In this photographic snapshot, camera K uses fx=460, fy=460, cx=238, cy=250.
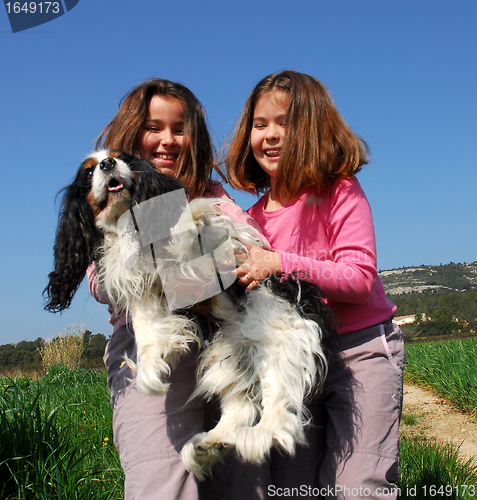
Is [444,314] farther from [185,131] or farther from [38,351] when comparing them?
[185,131]

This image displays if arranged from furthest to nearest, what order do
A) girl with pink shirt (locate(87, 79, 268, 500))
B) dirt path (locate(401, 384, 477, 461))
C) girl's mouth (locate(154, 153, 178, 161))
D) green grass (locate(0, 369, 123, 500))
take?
dirt path (locate(401, 384, 477, 461)) < girl's mouth (locate(154, 153, 178, 161)) < green grass (locate(0, 369, 123, 500)) < girl with pink shirt (locate(87, 79, 268, 500))

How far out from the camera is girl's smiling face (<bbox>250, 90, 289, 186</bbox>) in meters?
2.94

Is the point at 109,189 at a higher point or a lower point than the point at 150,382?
higher

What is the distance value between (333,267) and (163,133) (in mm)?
1472

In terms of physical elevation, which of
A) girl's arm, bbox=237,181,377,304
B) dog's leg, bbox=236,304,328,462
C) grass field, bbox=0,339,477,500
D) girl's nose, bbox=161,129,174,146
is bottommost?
grass field, bbox=0,339,477,500

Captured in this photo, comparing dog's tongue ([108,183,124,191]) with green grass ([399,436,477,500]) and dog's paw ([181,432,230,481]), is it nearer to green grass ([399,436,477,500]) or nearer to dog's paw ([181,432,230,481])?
dog's paw ([181,432,230,481])

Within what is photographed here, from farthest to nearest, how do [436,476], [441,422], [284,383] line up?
[441,422]
[436,476]
[284,383]

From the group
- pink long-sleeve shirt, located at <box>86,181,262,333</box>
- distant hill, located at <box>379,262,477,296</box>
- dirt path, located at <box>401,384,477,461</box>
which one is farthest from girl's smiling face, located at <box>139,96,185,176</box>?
distant hill, located at <box>379,262,477,296</box>

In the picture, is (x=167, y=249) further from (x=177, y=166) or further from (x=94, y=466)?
(x=94, y=466)

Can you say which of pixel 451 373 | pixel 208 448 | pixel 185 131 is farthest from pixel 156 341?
pixel 451 373

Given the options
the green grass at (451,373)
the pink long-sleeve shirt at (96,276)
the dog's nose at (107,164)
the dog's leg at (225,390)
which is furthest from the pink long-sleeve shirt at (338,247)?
the green grass at (451,373)

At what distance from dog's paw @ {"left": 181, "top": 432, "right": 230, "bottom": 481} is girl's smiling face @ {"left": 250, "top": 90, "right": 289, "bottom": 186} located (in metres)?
1.70

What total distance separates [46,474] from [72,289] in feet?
4.04

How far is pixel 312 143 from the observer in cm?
273
